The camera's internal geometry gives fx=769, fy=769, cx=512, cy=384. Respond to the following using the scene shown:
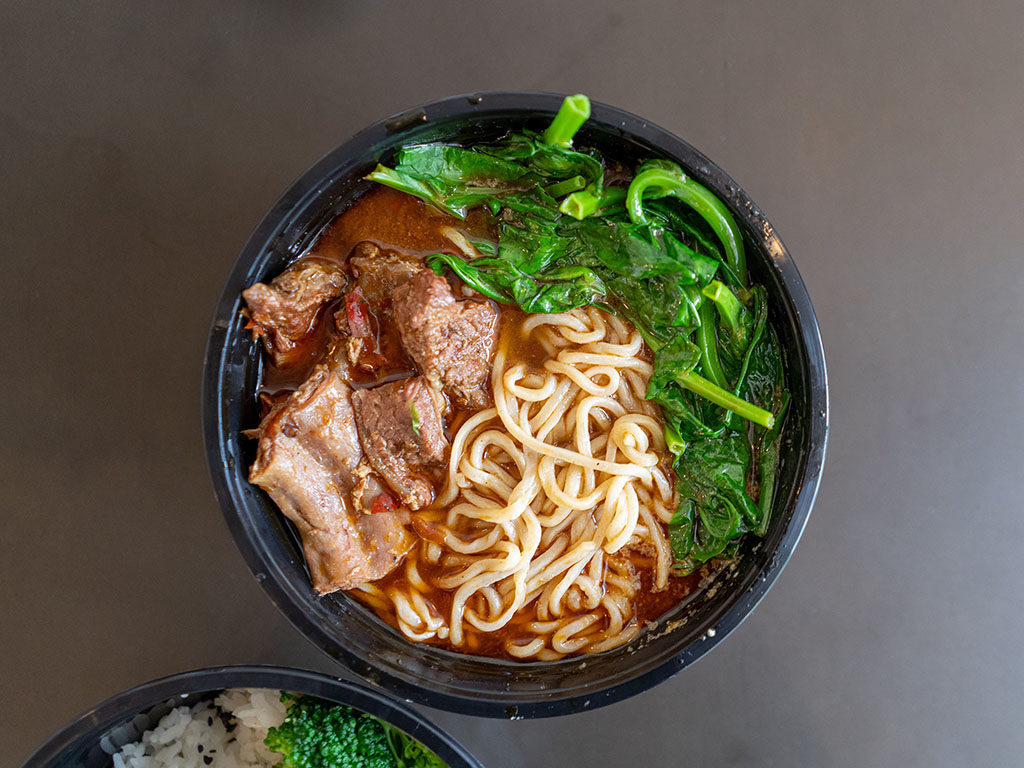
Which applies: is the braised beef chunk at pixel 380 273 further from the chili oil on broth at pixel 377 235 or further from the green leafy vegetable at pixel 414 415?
the green leafy vegetable at pixel 414 415

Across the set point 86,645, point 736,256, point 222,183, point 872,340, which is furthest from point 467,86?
point 86,645

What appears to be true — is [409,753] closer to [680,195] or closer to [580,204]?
[580,204]

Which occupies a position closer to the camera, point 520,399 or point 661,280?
point 661,280

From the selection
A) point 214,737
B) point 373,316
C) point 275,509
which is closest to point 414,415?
point 373,316

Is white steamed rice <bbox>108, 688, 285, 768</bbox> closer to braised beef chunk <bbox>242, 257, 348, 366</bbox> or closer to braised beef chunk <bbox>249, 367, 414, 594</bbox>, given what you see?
braised beef chunk <bbox>249, 367, 414, 594</bbox>

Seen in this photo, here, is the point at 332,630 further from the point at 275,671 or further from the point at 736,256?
the point at 736,256

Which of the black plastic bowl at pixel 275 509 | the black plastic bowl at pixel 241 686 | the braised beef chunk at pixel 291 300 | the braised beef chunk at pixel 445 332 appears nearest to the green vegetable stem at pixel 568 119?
the black plastic bowl at pixel 275 509

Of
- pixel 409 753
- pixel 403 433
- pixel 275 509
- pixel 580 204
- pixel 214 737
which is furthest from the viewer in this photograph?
pixel 214 737
